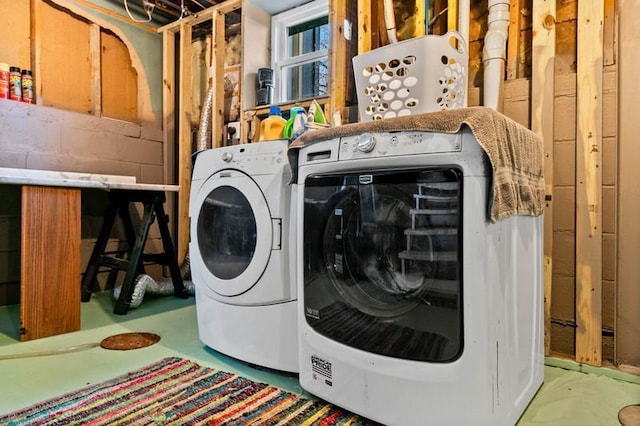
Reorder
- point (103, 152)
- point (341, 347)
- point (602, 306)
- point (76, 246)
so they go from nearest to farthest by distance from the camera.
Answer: point (341, 347), point (602, 306), point (76, 246), point (103, 152)

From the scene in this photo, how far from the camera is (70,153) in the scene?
2.72 metres

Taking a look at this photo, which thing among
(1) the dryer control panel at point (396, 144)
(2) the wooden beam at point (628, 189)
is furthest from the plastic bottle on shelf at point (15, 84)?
(2) the wooden beam at point (628, 189)

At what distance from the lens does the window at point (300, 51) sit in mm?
2811

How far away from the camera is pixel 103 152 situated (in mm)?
2898

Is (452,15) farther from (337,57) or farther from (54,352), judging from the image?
(54,352)

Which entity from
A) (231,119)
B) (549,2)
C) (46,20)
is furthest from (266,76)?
(549,2)

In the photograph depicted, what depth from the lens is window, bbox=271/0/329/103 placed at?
9.22ft

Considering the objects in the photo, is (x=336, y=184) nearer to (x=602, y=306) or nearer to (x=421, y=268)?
(x=421, y=268)

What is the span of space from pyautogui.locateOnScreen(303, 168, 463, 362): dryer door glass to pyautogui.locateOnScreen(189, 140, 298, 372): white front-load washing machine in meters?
0.21

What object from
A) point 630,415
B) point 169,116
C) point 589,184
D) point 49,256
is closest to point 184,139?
point 169,116

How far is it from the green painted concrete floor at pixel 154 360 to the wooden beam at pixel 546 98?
276 millimetres

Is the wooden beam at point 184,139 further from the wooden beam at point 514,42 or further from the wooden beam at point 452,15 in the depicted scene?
the wooden beam at point 514,42

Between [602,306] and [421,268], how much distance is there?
1.02 meters

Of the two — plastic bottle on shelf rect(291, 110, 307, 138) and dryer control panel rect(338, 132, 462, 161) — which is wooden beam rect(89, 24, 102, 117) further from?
dryer control panel rect(338, 132, 462, 161)
